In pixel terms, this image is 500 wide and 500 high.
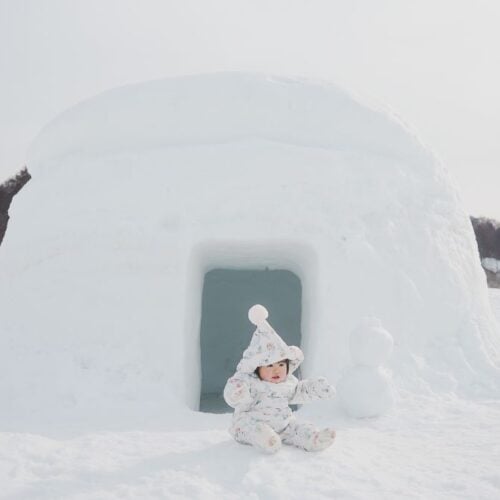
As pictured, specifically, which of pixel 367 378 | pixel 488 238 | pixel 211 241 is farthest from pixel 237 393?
pixel 488 238

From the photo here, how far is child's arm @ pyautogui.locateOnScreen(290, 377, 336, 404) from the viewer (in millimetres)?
3738

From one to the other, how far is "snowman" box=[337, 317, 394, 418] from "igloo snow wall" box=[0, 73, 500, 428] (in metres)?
0.54

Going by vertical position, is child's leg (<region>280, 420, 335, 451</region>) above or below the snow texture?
below

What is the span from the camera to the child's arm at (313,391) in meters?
3.74

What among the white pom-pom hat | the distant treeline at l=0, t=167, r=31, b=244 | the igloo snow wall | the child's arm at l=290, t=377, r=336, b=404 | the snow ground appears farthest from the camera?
the distant treeline at l=0, t=167, r=31, b=244

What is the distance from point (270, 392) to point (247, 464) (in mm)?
523

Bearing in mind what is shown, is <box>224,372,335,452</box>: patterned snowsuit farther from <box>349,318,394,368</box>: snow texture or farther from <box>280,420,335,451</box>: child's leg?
<box>349,318,394,368</box>: snow texture

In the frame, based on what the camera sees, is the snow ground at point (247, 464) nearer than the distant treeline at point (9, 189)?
Yes

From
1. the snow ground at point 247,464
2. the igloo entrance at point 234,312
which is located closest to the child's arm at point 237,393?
the snow ground at point 247,464

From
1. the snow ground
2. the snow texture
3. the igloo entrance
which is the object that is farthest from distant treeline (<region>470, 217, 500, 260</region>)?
the snow ground

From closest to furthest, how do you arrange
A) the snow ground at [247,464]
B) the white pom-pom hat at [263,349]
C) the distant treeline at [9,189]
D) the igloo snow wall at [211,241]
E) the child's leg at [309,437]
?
the snow ground at [247,464] < the child's leg at [309,437] < the white pom-pom hat at [263,349] < the igloo snow wall at [211,241] < the distant treeline at [9,189]

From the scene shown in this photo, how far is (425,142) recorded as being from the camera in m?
6.84

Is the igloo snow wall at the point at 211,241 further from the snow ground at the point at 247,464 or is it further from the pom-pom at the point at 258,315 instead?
the pom-pom at the point at 258,315

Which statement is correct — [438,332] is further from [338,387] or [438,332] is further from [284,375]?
[284,375]
